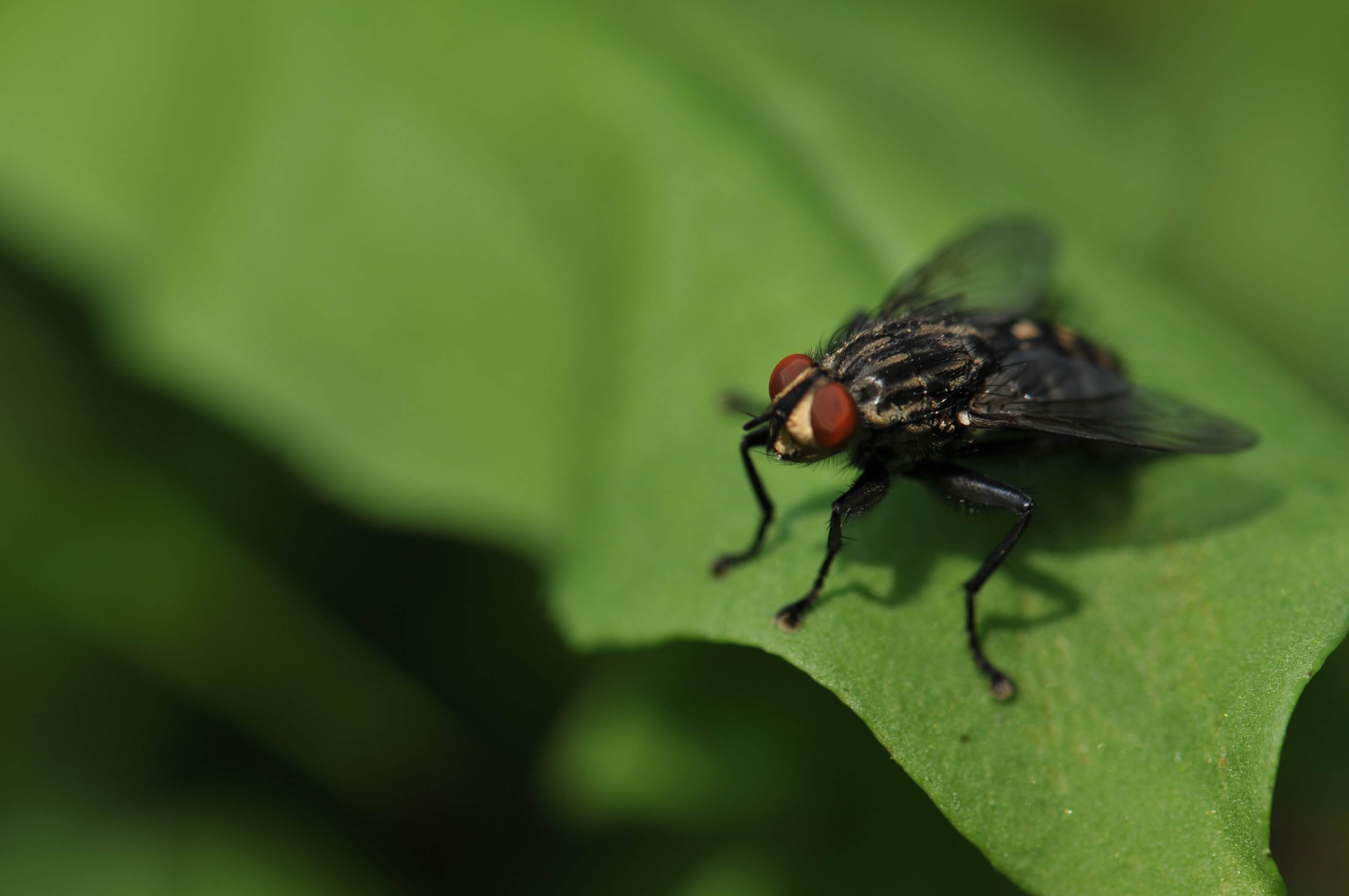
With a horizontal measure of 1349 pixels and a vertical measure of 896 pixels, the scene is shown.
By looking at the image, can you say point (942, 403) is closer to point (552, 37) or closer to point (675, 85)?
point (675, 85)

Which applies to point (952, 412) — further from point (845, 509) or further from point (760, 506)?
point (760, 506)

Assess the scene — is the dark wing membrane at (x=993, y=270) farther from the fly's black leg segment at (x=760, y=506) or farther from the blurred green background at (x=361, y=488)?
the fly's black leg segment at (x=760, y=506)

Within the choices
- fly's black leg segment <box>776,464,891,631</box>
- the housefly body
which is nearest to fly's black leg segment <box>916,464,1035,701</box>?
the housefly body

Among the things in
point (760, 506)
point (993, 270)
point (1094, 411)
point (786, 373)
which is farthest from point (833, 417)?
point (993, 270)

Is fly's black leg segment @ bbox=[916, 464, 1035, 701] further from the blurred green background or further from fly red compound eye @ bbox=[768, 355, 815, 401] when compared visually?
the blurred green background

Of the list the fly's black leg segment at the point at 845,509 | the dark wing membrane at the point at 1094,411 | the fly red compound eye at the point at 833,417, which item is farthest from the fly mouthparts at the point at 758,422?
the dark wing membrane at the point at 1094,411

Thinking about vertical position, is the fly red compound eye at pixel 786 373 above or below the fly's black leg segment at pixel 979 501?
above
